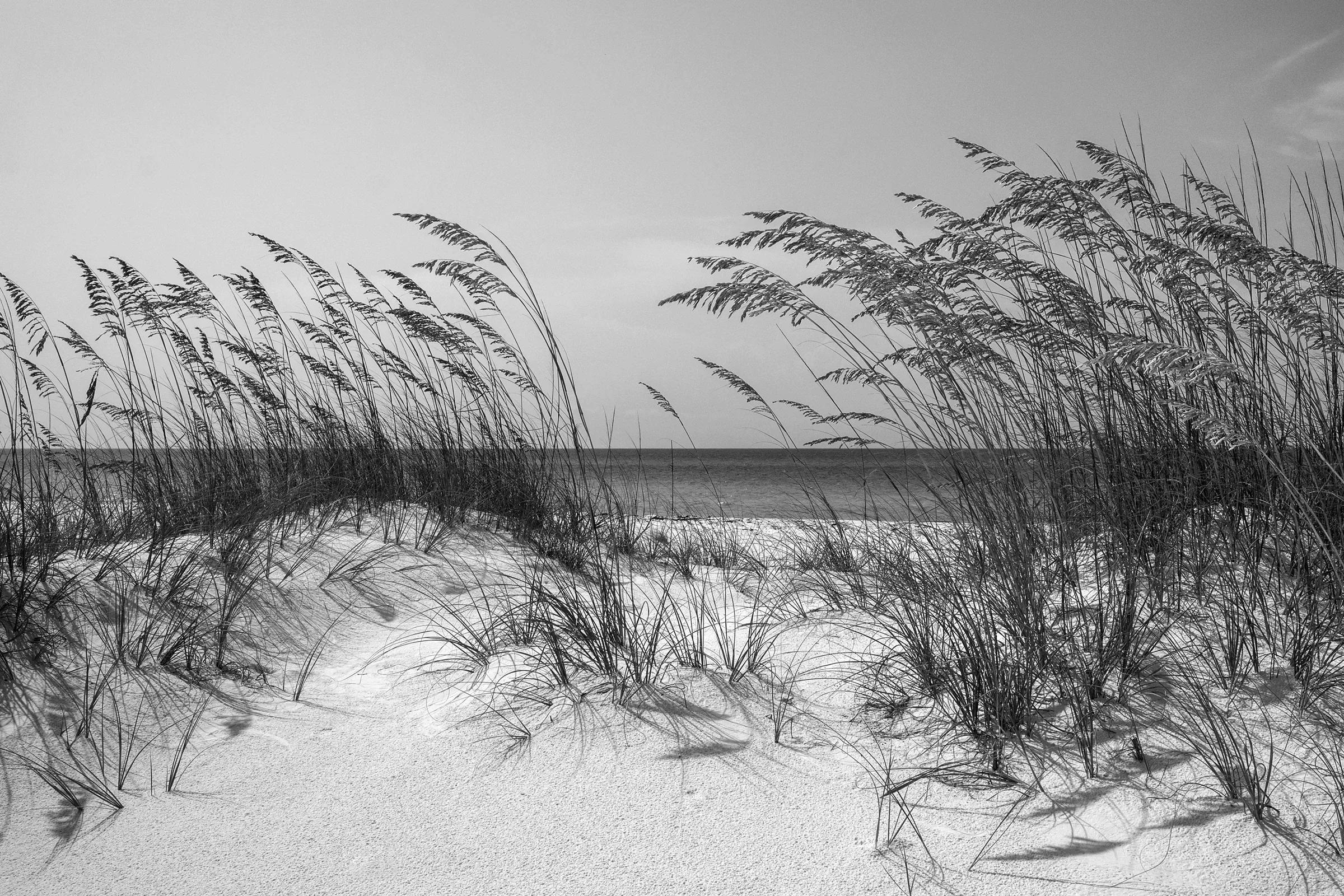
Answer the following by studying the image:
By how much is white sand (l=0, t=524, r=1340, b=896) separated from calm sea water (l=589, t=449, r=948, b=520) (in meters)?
0.97

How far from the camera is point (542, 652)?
226 cm

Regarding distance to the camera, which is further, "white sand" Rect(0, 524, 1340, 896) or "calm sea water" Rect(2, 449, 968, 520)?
"calm sea water" Rect(2, 449, 968, 520)

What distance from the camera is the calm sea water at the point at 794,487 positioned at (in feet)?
9.75

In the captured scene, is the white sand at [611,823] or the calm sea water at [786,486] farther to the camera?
the calm sea water at [786,486]

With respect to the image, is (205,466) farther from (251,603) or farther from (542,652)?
(542,652)

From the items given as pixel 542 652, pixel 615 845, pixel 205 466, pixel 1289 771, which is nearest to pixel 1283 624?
pixel 1289 771

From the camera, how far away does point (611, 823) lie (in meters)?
1.69

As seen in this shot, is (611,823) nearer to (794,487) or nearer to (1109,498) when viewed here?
(1109,498)

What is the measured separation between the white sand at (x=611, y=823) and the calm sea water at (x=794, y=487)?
973 mm

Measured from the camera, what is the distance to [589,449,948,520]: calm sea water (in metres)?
2.97

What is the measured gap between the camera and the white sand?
150cm

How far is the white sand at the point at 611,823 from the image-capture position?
1.50 metres

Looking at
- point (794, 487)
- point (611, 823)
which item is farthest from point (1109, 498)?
point (794, 487)

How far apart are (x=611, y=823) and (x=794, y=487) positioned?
Result: 16940mm
